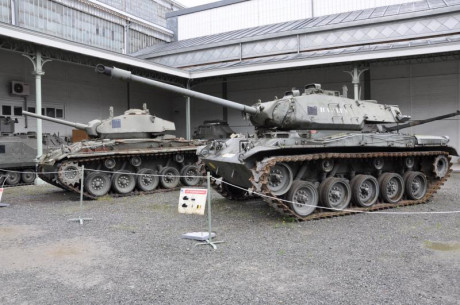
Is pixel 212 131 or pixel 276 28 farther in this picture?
pixel 276 28

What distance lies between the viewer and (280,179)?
9102 millimetres

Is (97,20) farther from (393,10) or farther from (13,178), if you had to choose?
(393,10)

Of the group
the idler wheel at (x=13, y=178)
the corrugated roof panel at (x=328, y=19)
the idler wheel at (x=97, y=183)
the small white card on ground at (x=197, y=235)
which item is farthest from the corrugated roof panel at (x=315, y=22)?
the small white card on ground at (x=197, y=235)

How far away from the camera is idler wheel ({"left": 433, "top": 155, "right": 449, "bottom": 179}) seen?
11.9 m

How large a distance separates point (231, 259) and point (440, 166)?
337 inches

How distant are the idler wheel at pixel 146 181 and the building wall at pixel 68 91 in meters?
11.0

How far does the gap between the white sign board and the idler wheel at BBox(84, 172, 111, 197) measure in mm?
6076

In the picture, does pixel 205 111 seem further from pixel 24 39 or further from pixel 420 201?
pixel 420 201

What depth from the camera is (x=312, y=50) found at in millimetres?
25078

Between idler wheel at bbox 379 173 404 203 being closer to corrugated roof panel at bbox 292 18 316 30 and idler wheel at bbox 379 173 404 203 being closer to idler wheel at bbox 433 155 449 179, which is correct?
idler wheel at bbox 433 155 449 179

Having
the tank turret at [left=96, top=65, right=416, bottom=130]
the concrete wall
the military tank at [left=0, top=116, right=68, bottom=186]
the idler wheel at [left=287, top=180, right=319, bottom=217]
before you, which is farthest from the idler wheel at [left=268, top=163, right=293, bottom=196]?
the concrete wall

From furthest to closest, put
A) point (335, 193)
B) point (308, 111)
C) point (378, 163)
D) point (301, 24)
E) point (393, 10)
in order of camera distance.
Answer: point (301, 24)
point (393, 10)
point (378, 163)
point (308, 111)
point (335, 193)

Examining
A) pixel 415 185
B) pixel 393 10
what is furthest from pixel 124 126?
pixel 393 10

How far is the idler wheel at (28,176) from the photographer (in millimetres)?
16648
